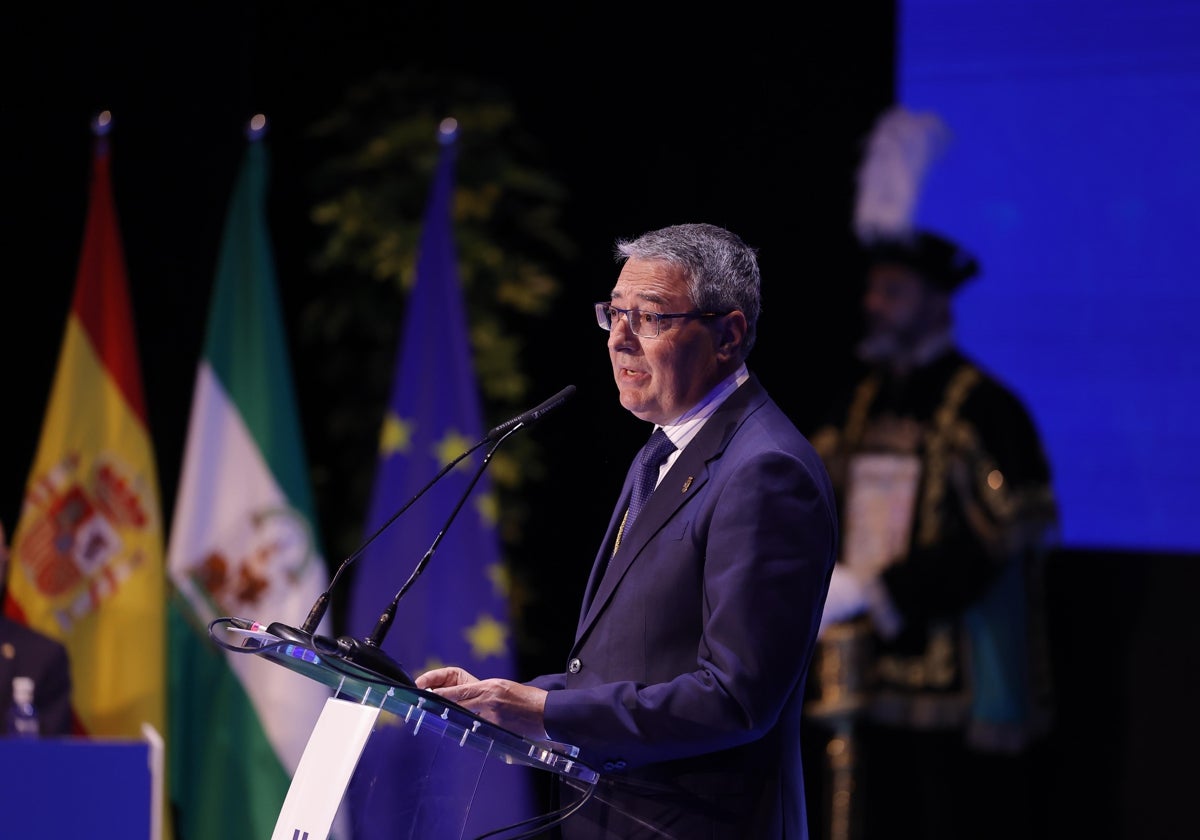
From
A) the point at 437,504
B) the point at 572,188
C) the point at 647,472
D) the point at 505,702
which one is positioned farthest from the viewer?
the point at 572,188

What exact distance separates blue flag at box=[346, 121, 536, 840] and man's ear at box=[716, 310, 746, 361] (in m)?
2.32

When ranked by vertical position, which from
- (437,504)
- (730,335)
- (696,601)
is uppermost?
(730,335)

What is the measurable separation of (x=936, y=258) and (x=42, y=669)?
2847 millimetres

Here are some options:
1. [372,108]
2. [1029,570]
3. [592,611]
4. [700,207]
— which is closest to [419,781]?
[592,611]

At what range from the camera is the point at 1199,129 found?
13.7 ft

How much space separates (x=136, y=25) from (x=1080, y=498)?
344 centimetres

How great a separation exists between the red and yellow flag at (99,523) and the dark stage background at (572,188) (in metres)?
0.35

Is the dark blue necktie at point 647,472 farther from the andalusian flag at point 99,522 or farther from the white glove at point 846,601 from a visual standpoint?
the andalusian flag at point 99,522

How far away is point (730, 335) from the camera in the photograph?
2.06 metres

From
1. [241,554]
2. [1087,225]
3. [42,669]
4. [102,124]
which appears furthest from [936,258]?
[42,669]

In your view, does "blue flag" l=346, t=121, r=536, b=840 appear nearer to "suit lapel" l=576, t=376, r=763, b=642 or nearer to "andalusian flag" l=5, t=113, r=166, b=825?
"andalusian flag" l=5, t=113, r=166, b=825

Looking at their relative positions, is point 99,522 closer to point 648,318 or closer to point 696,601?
point 648,318

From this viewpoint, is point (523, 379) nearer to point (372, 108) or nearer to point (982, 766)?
point (372, 108)

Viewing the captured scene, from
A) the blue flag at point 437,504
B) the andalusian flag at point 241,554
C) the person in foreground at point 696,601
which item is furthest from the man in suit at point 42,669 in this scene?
the person in foreground at point 696,601
